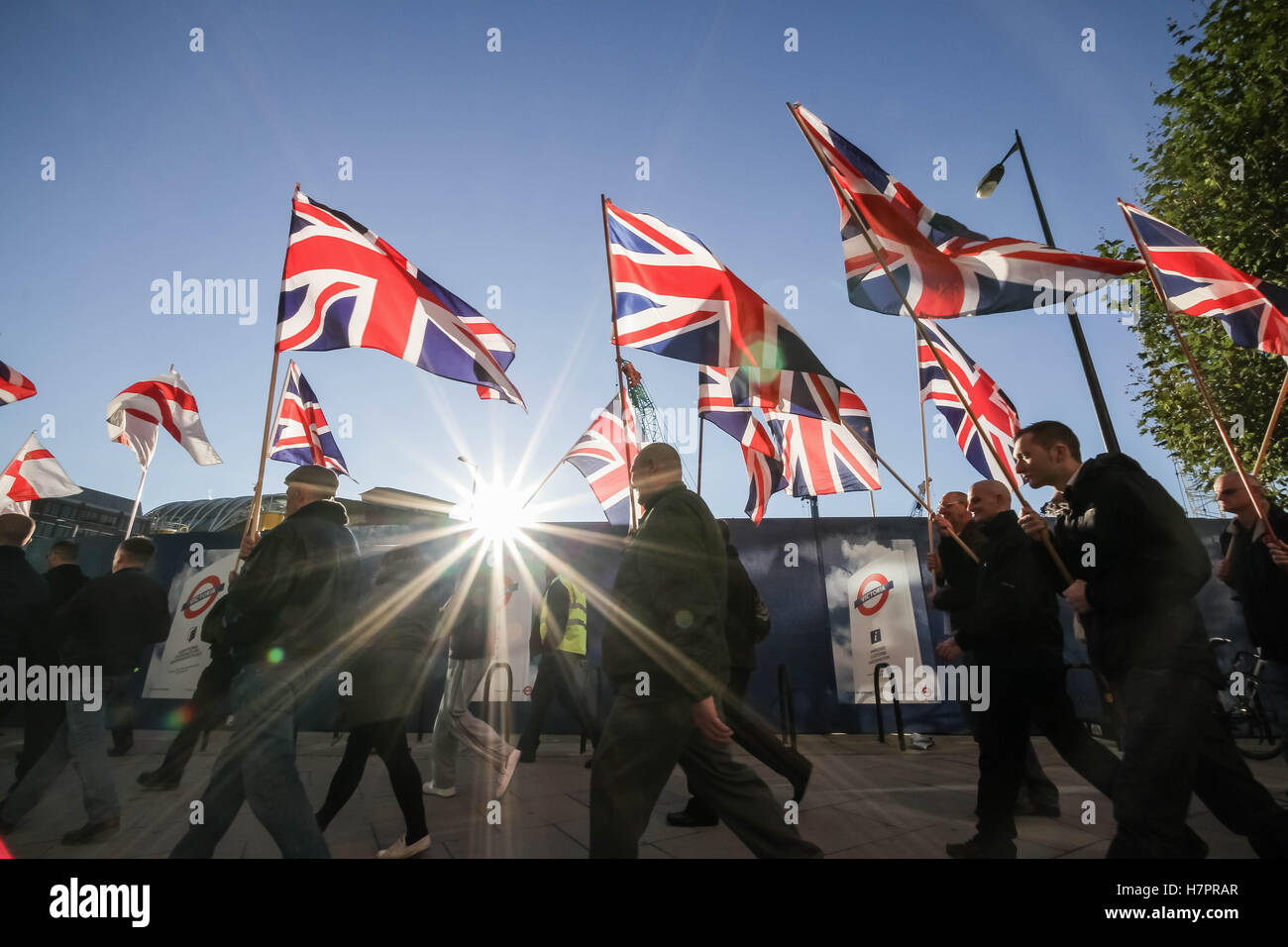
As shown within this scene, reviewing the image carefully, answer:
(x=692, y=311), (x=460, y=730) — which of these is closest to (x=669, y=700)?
(x=460, y=730)

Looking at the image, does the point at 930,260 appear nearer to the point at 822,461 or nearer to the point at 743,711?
the point at 822,461

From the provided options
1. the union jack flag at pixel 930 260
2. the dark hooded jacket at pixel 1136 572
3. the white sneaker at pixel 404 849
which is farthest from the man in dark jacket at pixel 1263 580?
the white sneaker at pixel 404 849

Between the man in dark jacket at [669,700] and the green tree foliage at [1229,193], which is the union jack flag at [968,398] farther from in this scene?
the green tree foliage at [1229,193]

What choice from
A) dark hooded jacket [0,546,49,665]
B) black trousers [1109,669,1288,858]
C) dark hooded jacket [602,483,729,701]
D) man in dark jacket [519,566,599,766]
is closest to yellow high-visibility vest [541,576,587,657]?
man in dark jacket [519,566,599,766]

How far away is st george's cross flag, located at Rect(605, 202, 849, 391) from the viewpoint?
5.00 m

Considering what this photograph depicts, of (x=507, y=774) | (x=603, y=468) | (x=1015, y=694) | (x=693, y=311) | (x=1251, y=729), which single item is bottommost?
(x=1251, y=729)

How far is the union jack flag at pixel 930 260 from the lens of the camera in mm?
4336

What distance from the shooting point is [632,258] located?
5.41 metres

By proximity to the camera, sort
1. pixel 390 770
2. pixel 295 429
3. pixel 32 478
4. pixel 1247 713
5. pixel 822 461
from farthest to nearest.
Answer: pixel 32 478
pixel 295 429
pixel 1247 713
pixel 822 461
pixel 390 770

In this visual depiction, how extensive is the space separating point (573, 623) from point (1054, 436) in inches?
203

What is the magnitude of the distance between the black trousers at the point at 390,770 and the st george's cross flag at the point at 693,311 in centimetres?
299

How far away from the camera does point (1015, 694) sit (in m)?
3.38
